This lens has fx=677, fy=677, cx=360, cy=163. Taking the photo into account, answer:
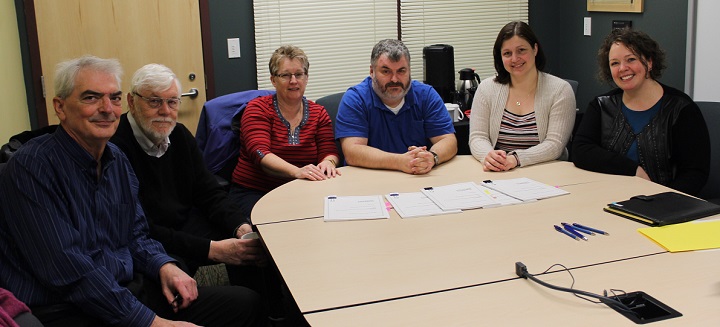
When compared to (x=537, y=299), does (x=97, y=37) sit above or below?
above

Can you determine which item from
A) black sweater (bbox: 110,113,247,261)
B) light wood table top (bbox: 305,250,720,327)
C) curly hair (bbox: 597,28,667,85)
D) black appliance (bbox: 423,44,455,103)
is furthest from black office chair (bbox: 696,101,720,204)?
black sweater (bbox: 110,113,247,261)

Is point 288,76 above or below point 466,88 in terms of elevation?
above

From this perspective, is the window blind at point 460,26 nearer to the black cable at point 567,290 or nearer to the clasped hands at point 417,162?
the clasped hands at point 417,162

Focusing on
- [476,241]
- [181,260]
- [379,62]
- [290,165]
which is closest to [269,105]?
[290,165]

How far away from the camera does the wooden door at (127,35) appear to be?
3.94 metres

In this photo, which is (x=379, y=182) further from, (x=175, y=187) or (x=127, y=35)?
(x=127, y=35)

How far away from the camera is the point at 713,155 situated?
2.90 meters

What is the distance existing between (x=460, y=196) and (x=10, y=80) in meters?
2.50

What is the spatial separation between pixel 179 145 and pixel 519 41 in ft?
5.23

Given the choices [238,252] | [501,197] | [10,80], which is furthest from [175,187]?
[10,80]

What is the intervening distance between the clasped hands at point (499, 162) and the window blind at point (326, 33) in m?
1.97

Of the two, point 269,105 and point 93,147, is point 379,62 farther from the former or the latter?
point 93,147

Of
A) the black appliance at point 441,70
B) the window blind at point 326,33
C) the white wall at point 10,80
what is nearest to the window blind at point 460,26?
the window blind at point 326,33

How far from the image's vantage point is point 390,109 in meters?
→ 3.25
